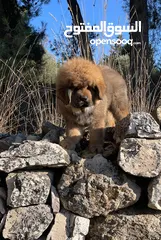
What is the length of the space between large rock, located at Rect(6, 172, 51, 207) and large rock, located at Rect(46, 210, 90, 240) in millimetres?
161

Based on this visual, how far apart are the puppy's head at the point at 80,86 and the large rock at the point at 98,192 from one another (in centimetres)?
46

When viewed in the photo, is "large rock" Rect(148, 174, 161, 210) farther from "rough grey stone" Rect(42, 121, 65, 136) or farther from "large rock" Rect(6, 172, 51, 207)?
"rough grey stone" Rect(42, 121, 65, 136)

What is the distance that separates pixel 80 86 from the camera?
2334 millimetres

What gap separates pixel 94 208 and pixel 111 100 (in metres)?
1.02

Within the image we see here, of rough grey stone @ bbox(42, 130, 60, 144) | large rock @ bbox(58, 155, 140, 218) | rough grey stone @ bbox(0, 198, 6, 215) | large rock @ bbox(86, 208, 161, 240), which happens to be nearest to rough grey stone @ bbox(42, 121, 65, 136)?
rough grey stone @ bbox(42, 130, 60, 144)

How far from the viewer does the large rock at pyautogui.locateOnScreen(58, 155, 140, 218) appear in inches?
83.1

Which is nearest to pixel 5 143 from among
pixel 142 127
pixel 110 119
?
pixel 110 119

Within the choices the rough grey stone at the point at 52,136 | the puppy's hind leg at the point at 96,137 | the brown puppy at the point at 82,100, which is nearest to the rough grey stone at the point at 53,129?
the rough grey stone at the point at 52,136

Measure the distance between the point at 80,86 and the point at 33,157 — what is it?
1.83 ft

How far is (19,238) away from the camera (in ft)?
6.90

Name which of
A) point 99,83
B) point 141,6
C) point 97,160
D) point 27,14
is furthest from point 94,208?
point 27,14

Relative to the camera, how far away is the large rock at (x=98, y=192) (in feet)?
6.93

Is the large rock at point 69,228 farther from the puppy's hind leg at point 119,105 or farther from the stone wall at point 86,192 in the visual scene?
the puppy's hind leg at point 119,105

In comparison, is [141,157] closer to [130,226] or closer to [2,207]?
[130,226]
